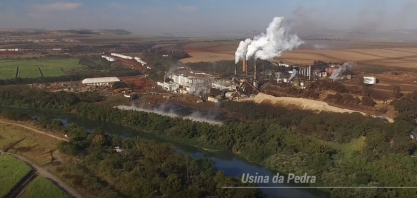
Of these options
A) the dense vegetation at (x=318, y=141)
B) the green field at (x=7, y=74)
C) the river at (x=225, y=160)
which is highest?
the green field at (x=7, y=74)

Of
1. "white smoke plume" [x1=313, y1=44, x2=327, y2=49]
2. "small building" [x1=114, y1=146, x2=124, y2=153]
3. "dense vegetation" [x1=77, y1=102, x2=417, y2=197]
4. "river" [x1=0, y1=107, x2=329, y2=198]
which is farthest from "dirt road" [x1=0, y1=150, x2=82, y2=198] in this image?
→ "white smoke plume" [x1=313, y1=44, x2=327, y2=49]

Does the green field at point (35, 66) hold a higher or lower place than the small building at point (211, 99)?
higher

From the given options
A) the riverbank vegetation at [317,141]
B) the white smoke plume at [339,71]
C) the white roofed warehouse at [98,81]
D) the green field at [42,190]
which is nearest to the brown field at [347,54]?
the white smoke plume at [339,71]

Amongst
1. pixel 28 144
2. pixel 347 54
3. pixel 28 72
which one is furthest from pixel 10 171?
pixel 347 54

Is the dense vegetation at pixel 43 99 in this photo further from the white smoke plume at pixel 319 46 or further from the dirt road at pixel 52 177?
the white smoke plume at pixel 319 46

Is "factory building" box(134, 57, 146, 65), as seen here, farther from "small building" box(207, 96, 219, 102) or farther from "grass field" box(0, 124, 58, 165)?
"grass field" box(0, 124, 58, 165)

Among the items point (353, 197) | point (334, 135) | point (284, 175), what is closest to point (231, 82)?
point (334, 135)

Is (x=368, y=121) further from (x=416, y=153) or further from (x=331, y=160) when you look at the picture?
(x=331, y=160)
